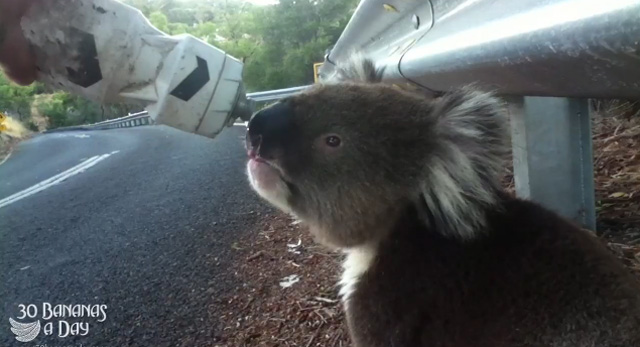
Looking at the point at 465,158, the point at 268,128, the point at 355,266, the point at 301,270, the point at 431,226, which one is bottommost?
the point at 301,270

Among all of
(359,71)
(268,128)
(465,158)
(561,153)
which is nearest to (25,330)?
(268,128)

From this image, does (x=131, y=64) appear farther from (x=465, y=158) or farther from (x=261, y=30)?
(x=465, y=158)

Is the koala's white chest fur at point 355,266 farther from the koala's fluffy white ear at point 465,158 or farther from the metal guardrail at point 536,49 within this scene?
the metal guardrail at point 536,49

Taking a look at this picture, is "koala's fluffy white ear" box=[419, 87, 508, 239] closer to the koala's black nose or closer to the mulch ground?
the koala's black nose

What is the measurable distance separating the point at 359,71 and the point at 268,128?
663 mm

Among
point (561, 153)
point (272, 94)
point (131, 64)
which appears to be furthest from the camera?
point (272, 94)

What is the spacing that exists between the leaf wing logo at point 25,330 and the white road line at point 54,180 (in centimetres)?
31

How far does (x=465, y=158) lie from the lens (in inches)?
58.6

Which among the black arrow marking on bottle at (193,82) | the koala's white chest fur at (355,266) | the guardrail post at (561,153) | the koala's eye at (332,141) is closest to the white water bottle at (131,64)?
the black arrow marking on bottle at (193,82)

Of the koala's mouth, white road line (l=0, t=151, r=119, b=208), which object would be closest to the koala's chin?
the koala's mouth

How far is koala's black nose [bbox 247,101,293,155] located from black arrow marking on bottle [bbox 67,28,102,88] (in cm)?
40

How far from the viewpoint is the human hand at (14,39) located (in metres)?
1.22

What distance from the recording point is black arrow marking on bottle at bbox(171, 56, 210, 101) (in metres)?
1.41

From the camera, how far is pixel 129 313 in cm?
144
